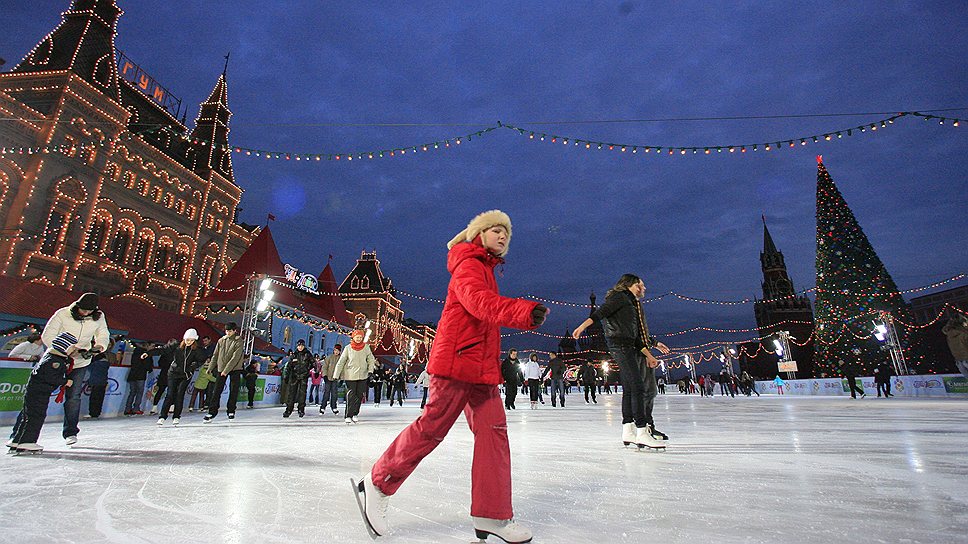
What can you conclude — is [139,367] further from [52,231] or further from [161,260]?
[161,260]

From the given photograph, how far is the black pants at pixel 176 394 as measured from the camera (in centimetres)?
719

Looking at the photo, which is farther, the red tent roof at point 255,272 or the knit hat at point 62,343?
the red tent roof at point 255,272

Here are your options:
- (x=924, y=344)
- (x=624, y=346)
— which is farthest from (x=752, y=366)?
(x=624, y=346)

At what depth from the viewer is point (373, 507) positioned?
5.89 ft

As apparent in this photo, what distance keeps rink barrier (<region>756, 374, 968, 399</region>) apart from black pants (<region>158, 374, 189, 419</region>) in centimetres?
2230

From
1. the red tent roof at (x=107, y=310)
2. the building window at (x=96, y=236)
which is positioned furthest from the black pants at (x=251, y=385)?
the building window at (x=96, y=236)

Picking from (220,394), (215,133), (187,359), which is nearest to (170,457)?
(187,359)

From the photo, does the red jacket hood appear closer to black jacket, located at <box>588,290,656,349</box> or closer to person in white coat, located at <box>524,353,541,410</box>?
black jacket, located at <box>588,290,656,349</box>

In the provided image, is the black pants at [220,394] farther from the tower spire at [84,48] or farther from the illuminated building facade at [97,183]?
the tower spire at [84,48]

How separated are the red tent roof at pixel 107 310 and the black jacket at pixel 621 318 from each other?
1638 cm

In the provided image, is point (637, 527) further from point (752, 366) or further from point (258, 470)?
point (752, 366)

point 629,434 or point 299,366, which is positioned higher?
point 299,366

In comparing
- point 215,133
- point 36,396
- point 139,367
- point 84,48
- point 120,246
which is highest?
point 215,133

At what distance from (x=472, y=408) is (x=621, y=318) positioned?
2964 millimetres
